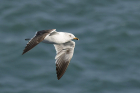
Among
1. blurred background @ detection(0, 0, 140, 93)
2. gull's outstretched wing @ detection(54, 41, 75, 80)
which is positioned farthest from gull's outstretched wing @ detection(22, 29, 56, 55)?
blurred background @ detection(0, 0, 140, 93)

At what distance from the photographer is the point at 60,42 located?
13586 millimetres

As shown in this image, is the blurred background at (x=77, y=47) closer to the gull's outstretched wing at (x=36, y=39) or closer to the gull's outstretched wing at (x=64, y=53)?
the gull's outstretched wing at (x=64, y=53)

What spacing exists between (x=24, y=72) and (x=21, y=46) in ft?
7.11

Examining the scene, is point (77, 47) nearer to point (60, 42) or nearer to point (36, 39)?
point (60, 42)

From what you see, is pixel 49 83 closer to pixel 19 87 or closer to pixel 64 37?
pixel 19 87

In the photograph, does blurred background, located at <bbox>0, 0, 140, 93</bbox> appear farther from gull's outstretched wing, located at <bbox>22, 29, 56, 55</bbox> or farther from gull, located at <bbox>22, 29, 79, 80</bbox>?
gull's outstretched wing, located at <bbox>22, 29, 56, 55</bbox>

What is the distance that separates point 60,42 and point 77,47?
10991mm

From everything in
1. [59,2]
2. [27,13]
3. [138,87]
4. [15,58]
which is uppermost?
[59,2]

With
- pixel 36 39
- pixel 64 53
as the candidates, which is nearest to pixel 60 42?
pixel 64 53

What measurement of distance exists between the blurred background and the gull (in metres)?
8.24

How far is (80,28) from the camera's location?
25.6 meters

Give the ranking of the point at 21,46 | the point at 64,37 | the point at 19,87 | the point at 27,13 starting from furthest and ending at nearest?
1. the point at 27,13
2. the point at 21,46
3. the point at 19,87
4. the point at 64,37

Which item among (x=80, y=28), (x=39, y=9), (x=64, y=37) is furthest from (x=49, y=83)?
(x=64, y=37)

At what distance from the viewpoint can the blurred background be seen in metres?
23.0
